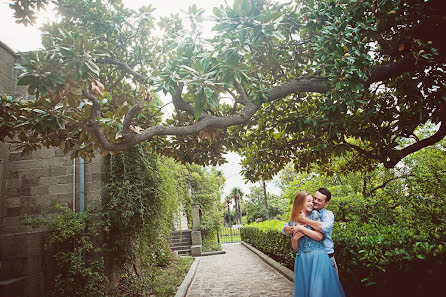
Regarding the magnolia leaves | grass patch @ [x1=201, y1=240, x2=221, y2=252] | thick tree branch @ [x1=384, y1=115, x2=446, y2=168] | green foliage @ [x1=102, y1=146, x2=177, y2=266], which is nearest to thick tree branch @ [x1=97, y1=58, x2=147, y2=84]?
the magnolia leaves

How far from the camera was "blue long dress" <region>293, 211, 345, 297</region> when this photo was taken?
10.6 feet

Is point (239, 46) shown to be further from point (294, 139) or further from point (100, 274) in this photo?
point (100, 274)

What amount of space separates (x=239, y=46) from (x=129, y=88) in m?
3.24

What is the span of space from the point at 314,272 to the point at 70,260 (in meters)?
4.69

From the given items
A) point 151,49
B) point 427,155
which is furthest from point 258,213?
point 151,49

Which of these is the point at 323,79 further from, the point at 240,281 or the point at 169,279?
the point at 169,279

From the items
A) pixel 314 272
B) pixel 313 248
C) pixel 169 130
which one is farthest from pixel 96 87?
pixel 314 272

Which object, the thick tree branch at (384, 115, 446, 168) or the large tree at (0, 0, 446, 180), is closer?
the large tree at (0, 0, 446, 180)

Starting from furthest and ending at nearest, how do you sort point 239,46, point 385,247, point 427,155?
point 427,155, point 385,247, point 239,46

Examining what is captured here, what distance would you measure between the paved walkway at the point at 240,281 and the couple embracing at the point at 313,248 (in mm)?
2833

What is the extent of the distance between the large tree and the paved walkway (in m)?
3.20

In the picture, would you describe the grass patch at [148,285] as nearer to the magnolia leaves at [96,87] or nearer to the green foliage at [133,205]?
the green foliage at [133,205]

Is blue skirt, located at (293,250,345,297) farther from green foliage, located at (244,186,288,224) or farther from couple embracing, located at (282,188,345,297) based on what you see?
green foliage, located at (244,186,288,224)

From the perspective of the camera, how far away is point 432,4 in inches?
132
